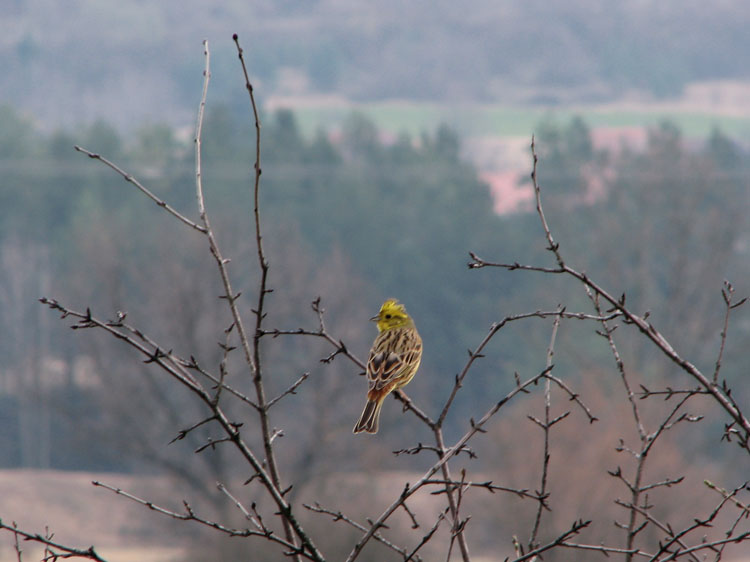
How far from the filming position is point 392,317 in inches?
253

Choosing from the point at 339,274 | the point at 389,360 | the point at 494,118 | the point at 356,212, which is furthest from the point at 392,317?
the point at 494,118

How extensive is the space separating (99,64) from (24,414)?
47.5m

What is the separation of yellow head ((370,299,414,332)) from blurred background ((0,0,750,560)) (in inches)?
931

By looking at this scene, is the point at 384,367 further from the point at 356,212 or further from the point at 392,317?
the point at 356,212

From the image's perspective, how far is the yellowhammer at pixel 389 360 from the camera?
576cm

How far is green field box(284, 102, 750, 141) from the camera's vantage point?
8500cm

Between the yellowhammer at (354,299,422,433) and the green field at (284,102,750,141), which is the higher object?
the green field at (284,102,750,141)

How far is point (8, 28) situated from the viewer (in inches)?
4183

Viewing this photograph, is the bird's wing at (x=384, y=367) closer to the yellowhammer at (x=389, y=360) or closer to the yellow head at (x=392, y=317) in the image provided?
the yellowhammer at (x=389, y=360)

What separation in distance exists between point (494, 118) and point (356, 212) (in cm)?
1967

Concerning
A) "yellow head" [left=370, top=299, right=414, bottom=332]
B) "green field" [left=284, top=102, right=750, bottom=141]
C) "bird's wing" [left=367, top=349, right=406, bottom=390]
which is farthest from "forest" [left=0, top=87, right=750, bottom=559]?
"bird's wing" [left=367, top=349, right=406, bottom=390]

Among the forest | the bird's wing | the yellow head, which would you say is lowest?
the bird's wing

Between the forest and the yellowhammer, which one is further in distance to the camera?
the forest

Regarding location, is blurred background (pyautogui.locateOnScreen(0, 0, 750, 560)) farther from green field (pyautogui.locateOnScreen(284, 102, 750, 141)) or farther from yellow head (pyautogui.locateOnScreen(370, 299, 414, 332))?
yellow head (pyautogui.locateOnScreen(370, 299, 414, 332))
